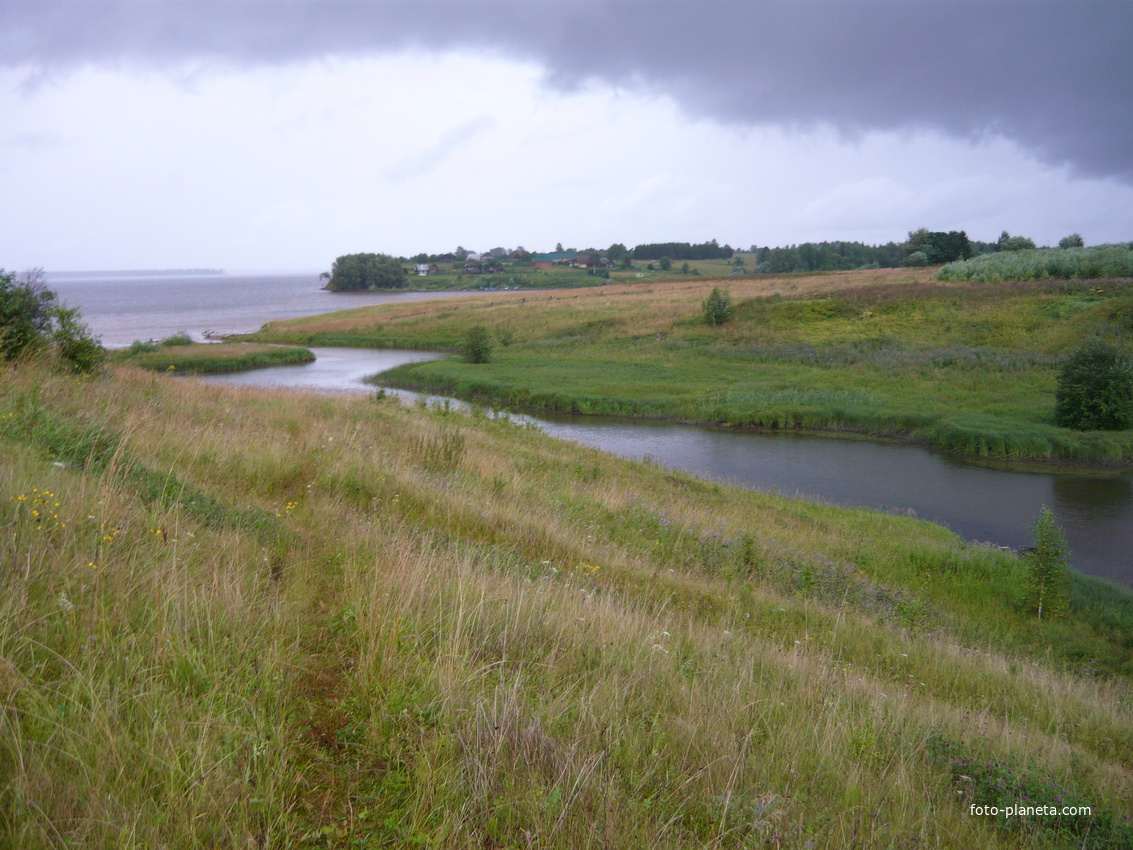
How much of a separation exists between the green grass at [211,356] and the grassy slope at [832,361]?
12.1 meters

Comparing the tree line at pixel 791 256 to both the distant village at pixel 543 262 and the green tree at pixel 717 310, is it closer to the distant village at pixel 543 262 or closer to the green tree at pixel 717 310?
the distant village at pixel 543 262

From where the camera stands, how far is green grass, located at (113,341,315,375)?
1716 inches

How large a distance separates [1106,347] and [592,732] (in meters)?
32.7

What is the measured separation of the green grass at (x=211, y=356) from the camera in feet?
143

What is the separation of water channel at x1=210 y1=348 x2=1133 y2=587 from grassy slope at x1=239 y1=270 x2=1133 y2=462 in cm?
198

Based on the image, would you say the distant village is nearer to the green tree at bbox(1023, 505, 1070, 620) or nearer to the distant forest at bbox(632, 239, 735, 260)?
the distant forest at bbox(632, 239, 735, 260)

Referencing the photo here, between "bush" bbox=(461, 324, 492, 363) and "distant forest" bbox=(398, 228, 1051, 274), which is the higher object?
"distant forest" bbox=(398, 228, 1051, 274)

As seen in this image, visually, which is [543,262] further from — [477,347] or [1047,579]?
[1047,579]

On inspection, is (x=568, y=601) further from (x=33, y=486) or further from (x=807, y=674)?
(x=33, y=486)

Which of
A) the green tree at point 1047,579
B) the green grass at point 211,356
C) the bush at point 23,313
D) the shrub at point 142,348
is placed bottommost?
the green tree at point 1047,579

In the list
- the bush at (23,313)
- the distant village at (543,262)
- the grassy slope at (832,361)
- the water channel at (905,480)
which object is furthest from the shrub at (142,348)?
the distant village at (543,262)

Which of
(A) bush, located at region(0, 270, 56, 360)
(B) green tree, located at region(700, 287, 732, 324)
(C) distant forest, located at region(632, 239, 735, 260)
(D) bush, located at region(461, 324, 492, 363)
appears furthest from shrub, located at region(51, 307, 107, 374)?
(C) distant forest, located at region(632, 239, 735, 260)

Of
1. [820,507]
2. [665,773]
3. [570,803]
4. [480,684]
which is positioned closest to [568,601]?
[480,684]

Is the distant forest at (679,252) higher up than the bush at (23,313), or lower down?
higher up
